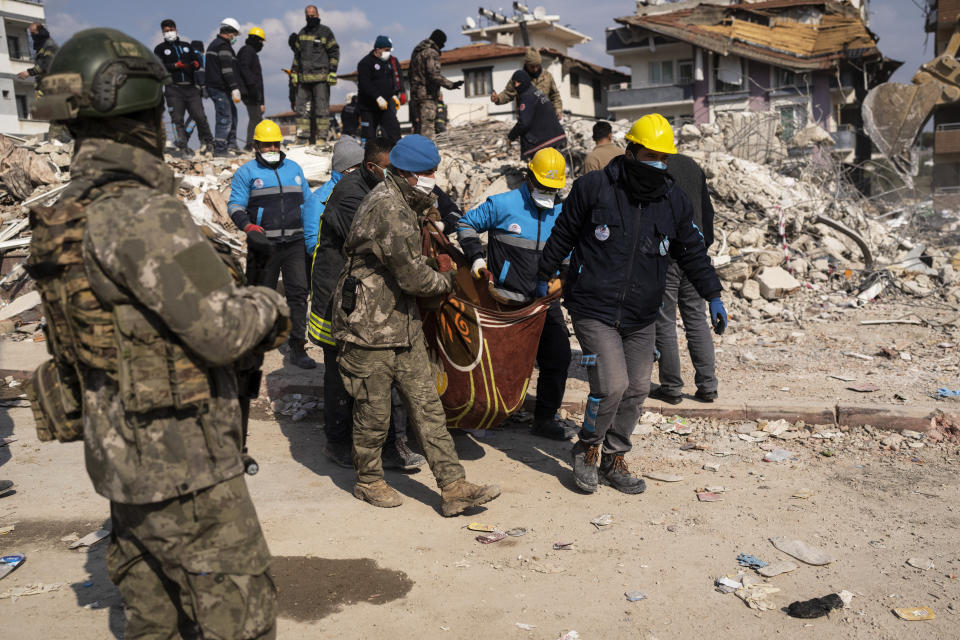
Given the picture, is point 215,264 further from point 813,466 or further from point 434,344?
point 813,466

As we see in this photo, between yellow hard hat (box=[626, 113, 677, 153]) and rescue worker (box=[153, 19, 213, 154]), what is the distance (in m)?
9.42

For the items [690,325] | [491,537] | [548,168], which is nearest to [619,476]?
[491,537]

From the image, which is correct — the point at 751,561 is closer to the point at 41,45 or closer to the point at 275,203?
the point at 275,203

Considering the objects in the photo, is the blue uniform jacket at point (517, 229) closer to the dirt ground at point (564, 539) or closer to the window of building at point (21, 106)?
the dirt ground at point (564, 539)

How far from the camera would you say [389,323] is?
427 centimetres

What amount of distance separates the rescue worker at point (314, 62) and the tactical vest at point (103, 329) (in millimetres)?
10866

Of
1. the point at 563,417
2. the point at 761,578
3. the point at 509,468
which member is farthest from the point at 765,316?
the point at 761,578

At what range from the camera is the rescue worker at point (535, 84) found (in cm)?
1048

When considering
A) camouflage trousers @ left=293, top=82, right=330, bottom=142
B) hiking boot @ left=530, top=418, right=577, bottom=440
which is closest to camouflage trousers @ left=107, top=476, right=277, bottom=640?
hiking boot @ left=530, top=418, right=577, bottom=440

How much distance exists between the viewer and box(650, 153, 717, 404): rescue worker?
602 cm

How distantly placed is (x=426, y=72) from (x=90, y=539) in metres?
9.17

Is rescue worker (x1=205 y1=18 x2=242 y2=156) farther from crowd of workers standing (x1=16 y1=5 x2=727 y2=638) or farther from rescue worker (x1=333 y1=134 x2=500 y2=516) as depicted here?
rescue worker (x1=333 y1=134 x2=500 y2=516)

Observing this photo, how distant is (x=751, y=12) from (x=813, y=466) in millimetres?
38883

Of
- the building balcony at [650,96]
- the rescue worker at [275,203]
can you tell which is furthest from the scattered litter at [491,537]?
the building balcony at [650,96]
